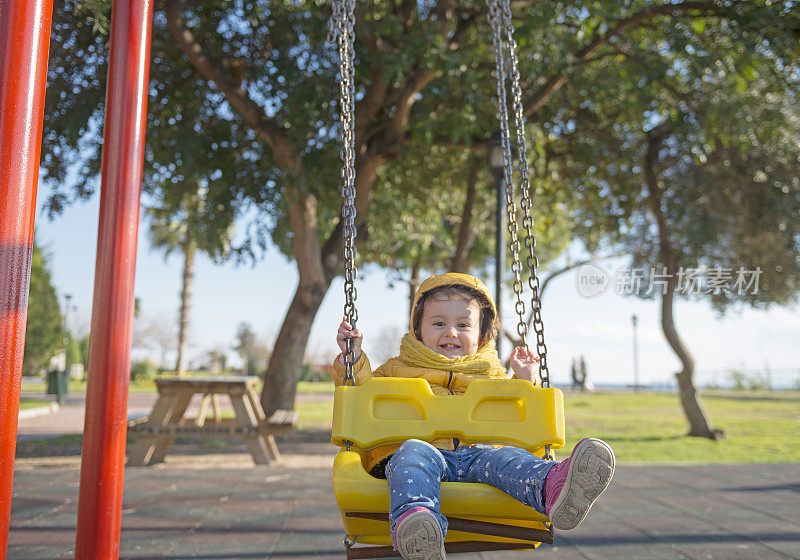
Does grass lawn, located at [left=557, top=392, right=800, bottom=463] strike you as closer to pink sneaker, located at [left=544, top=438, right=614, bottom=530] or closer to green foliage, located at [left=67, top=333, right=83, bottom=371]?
pink sneaker, located at [left=544, top=438, right=614, bottom=530]

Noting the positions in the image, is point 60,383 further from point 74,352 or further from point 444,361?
point 444,361

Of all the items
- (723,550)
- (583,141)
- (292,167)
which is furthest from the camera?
(583,141)

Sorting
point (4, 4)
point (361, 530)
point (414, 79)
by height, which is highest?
point (414, 79)

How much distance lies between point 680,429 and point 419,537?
10.7 m

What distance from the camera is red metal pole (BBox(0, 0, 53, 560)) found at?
2.22 meters

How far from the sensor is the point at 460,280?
286 centimetres

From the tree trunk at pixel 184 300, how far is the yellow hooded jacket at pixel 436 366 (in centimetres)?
1935

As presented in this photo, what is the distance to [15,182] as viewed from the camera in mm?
2275

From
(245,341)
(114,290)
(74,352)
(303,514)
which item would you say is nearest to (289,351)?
(303,514)

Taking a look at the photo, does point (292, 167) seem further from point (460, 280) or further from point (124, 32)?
point (460, 280)

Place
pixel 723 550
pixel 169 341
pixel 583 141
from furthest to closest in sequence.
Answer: pixel 169 341, pixel 583 141, pixel 723 550

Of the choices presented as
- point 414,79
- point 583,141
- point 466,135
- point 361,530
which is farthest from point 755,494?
point 583,141

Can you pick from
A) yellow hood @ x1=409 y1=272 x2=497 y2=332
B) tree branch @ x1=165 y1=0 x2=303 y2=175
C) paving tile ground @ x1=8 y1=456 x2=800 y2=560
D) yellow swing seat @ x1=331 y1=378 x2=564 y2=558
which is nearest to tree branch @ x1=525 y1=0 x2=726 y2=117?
tree branch @ x1=165 y1=0 x2=303 y2=175

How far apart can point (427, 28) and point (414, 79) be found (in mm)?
659
